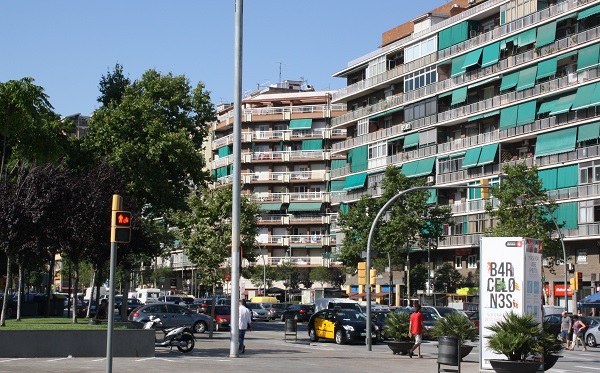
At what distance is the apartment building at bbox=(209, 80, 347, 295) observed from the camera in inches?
4097

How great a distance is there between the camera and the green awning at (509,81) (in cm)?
6662

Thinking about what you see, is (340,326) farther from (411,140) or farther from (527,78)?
(411,140)

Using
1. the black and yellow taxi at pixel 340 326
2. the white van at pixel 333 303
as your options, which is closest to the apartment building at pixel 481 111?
the white van at pixel 333 303

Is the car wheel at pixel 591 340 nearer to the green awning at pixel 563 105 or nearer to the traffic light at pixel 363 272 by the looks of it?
the traffic light at pixel 363 272

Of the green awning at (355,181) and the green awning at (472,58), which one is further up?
the green awning at (472,58)

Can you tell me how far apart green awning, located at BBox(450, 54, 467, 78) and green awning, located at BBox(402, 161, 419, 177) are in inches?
308

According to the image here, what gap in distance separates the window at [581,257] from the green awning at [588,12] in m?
14.6

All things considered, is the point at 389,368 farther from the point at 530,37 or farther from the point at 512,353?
the point at 530,37

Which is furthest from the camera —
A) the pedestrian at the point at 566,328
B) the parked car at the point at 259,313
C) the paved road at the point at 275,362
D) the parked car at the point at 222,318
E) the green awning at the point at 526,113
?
the parked car at the point at 259,313

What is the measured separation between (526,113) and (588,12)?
8.06 m

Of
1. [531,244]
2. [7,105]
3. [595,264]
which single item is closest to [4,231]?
[7,105]

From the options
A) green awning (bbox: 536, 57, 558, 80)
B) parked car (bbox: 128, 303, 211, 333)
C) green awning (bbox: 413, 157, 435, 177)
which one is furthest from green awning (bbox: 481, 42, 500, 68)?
parked car (bbox: 128, 303, 211, 333)

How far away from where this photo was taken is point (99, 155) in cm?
4778

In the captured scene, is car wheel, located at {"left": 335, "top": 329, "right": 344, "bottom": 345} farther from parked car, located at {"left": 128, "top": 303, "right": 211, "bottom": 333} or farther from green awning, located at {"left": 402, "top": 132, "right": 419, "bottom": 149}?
green awning, located at {"left": 402, "top": 132, "right": 419, "bottom": 149}
